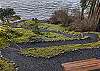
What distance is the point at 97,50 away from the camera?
58.0 ft

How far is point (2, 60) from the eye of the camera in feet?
49.0

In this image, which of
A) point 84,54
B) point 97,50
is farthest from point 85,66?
point 97,50

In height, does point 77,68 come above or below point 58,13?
above

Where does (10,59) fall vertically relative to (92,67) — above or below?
below

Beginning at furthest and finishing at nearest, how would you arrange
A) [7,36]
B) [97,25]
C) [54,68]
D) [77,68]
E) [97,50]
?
1. [97,25]
2. [7,36]
3. [97,50]
4. [54,68]
5. [77,68]


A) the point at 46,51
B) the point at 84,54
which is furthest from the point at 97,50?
the point at 46,51

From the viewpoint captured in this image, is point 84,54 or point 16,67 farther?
point 84,54

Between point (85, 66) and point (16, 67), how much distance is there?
9.72 meters

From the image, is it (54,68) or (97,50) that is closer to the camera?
(54,68)

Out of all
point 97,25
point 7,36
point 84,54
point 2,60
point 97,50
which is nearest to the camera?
point 2,60

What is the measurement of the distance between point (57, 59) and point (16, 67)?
2867mm

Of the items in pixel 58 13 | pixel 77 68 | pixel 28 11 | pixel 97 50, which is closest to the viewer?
pixel 77 68

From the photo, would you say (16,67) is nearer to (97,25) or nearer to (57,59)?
(57,59)

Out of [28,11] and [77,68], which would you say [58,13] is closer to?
[28,11]
